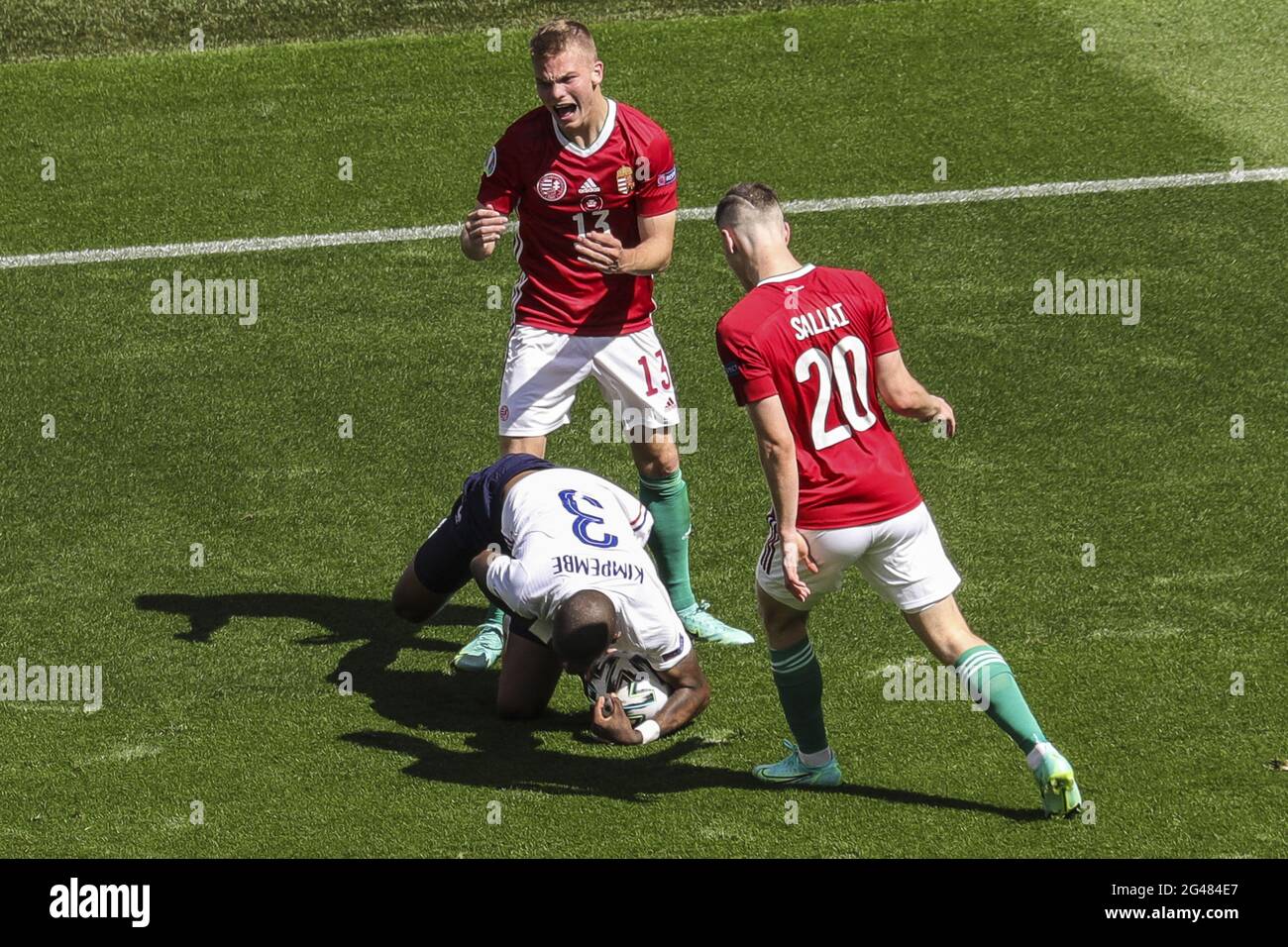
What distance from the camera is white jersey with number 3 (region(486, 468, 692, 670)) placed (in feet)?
24.3

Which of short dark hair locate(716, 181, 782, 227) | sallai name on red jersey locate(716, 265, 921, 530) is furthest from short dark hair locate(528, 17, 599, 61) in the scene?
sallai name on red jersey locate(716, 265, 921, 530)

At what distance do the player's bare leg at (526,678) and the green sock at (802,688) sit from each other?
1189 millimetres

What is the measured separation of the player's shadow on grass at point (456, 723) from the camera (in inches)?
302

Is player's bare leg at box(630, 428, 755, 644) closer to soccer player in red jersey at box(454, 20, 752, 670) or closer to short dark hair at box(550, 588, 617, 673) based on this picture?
soccer player in red jersey at box(454, 20, 752, 670)

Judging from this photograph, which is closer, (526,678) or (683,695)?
(683,695)

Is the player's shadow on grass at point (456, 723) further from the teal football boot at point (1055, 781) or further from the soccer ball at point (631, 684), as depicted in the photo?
the soccer ball at point (631, 684)

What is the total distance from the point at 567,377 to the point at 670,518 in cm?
85

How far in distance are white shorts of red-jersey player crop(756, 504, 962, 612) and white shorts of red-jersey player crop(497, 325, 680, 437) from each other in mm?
1885

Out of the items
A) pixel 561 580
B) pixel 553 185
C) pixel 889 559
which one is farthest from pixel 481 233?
pixel 889 559

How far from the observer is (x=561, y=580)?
24.1ft

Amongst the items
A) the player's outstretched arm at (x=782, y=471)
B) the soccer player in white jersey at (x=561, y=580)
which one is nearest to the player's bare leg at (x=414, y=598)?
the soccer player in white jersey at (x=561, y=580)

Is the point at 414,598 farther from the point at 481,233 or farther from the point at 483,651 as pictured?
the point at 481,233

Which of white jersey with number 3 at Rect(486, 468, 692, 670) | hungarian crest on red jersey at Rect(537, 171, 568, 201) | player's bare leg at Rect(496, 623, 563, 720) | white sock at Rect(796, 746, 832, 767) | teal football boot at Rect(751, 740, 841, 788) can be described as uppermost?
hungarian crest on red jersey at Rect(537, 171, 568, 201)

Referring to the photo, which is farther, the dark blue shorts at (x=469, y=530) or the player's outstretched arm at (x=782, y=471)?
the dark blue shorts at (x=469, y=530)
